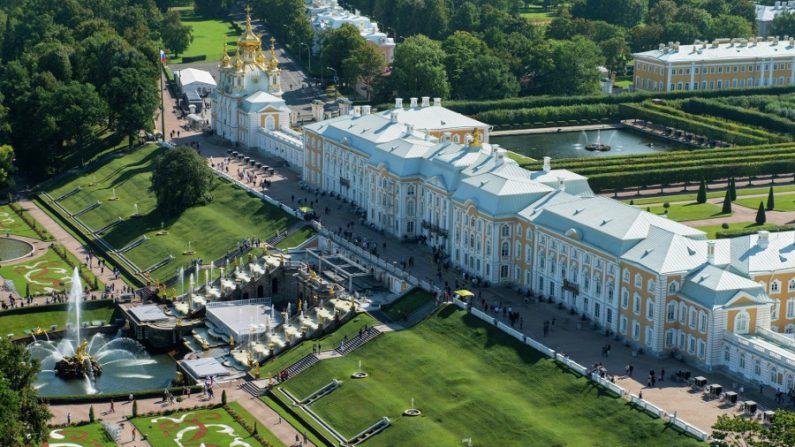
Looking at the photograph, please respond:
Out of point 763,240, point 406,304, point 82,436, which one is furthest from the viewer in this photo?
point 406,304

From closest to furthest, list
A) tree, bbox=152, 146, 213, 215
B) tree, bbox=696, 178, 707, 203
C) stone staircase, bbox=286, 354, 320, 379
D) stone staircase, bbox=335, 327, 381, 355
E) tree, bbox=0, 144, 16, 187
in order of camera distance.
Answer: stone staircase, bbox=286, 354, 320, 379
stone staircase, bbox=335, 327, 381, 355
tree, bbox=696, 178, 707, 203
tree, bbox=152, 146, 213, 215
tree, bbox=0, 144, 16, 187

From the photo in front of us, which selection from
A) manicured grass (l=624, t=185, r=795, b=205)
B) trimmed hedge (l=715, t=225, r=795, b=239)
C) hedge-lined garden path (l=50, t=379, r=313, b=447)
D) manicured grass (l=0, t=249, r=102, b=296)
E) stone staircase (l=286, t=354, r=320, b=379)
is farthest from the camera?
manicured grass (l=624, t=185, r=795, b=205)

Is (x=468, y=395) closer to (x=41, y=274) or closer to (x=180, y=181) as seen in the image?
(x=41, y=274)

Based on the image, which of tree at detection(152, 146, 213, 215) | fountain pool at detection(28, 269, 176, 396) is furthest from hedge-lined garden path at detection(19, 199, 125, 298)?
tree at detection(152, 146, 213, 215)

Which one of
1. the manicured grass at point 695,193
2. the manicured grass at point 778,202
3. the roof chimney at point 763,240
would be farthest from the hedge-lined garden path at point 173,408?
the manicured grass at point 778,202

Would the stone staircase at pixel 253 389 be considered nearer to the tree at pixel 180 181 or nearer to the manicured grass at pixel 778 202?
the tree at pixel 180 181

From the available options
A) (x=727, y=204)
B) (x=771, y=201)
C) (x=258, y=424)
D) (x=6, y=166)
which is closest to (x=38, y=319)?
(x=258, y=424)

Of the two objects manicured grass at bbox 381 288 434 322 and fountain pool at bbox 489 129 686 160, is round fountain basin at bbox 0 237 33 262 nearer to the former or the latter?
manicured grass at bbox 381 288 434 322
